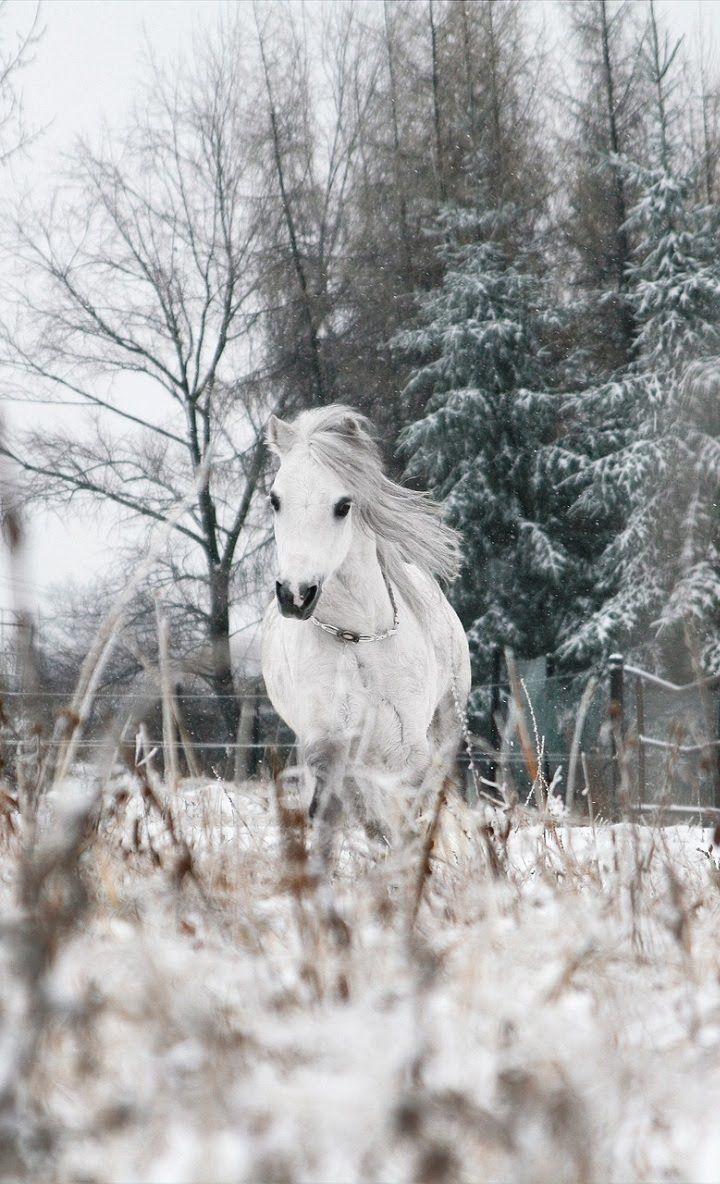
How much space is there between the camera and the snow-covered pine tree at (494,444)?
19766mm

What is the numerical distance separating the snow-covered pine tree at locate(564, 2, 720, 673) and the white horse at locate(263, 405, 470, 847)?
505 inches

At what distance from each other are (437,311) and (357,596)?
17.2 meters

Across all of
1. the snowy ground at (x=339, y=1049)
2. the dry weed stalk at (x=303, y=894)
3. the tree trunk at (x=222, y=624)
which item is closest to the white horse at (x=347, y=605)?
the dry weed stalk at (x=303, y=894)

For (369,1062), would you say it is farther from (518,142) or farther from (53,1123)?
(518,142)

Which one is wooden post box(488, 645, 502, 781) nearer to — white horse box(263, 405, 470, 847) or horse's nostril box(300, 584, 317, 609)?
white horse box(263, 405, 470, 847)

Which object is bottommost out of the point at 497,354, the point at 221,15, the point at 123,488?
the point at 123,488

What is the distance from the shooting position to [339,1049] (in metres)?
1.16

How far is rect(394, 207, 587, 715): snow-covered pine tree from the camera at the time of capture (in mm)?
19766

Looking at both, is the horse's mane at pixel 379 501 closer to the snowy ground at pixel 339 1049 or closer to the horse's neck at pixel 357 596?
the horse's neck at pixel 357 596

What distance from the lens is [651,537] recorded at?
18.6 metres

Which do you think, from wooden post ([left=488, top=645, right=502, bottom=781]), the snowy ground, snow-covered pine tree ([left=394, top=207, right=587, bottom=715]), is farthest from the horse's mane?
snow-covered pine tree ([left=394, top=207, right=587, bottom=715])

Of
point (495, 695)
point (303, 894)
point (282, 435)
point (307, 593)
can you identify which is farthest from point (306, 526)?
point (495, 695)

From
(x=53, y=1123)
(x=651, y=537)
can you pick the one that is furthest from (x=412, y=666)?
(x=651, y=537)

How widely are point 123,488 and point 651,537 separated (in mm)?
9251
